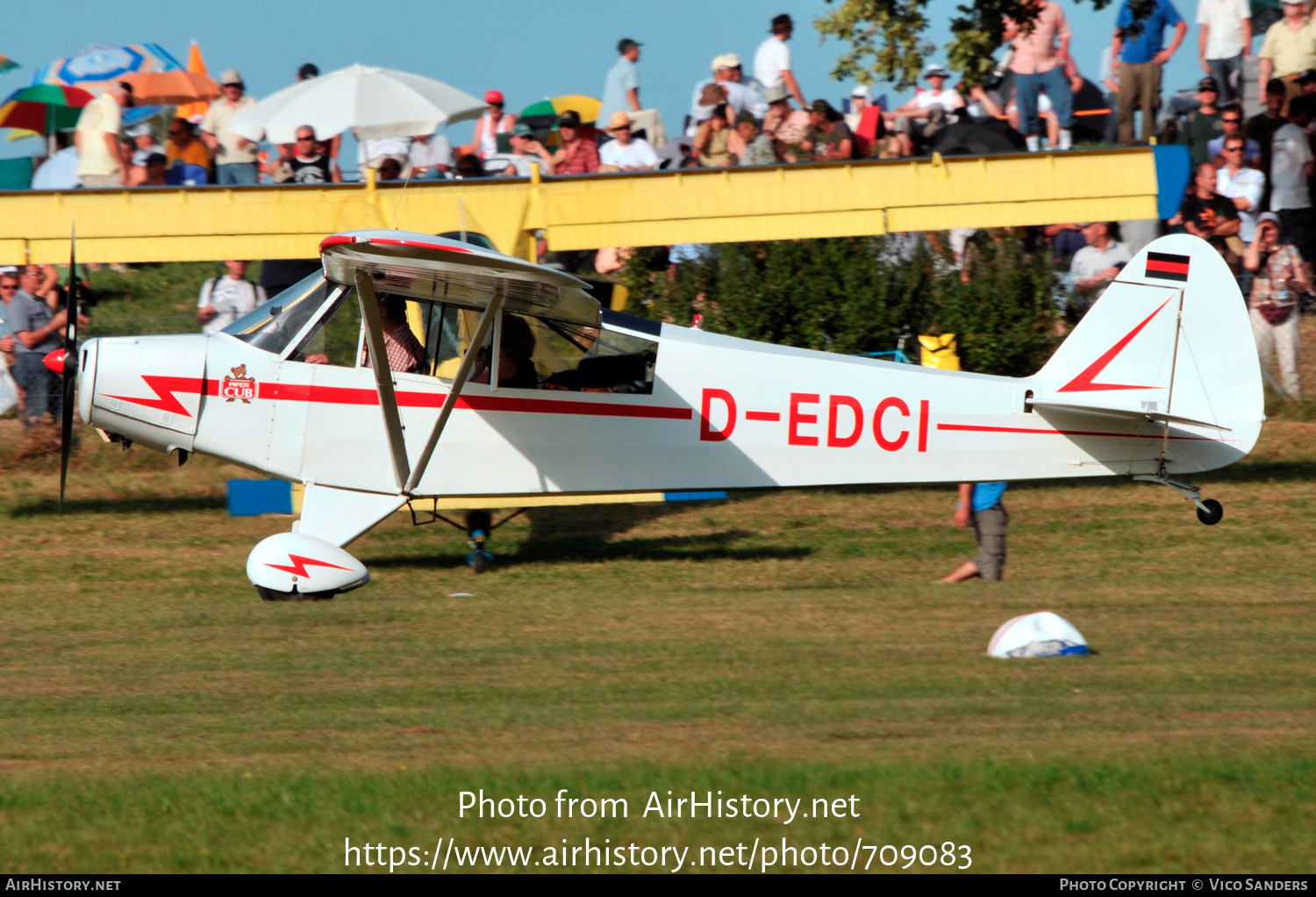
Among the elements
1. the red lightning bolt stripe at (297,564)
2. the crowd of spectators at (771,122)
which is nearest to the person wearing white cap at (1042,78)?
the crowd of spectators at (771,122)

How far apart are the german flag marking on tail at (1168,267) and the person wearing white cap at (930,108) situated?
662 cm

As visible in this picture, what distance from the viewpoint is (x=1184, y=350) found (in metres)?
8.98

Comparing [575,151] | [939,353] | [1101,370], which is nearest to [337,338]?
[939,353]

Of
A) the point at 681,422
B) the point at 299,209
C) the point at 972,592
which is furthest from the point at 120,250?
the point at 972,592

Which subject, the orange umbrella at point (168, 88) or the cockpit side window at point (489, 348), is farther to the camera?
the orange umbrella at point (168, 88)

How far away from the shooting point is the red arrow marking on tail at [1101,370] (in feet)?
29.6

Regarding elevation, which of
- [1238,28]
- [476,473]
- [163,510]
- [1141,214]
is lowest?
[163,510]

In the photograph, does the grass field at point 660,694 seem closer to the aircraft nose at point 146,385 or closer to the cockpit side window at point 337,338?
the aircraft nose at point 146,385

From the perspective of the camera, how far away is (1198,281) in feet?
29.5

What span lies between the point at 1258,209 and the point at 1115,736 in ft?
34.0

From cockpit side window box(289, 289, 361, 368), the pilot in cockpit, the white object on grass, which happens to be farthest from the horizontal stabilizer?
cockpit side window box(289, 289, 361, 368)

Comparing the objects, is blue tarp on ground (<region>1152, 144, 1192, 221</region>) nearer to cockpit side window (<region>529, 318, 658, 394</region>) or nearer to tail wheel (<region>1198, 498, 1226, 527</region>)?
tail wheel (<region>1198, 498, 1226, 527</region>)

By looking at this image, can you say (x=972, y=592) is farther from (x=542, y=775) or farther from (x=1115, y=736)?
(x=542, y=775)
